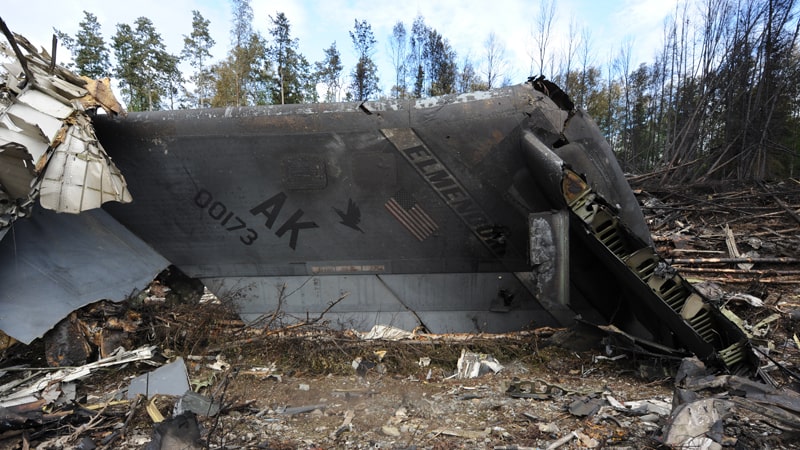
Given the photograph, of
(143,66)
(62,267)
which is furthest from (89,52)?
(62,267)

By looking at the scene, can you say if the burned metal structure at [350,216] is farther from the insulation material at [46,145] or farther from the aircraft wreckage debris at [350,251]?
the insulation material at [46,145]

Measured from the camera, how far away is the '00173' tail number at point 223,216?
18.1 ft

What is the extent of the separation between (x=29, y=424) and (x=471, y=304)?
498 centimetres

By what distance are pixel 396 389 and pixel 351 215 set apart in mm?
2457

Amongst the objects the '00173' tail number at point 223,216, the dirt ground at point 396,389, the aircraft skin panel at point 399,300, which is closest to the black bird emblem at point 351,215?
the aircraft skin panel at point 399,300

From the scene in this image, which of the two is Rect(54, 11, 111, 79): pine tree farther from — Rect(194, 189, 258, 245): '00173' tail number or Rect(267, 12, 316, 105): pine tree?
Rect(194, 189, 258, 245): '00173' tail number

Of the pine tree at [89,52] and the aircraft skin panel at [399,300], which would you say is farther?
the pine tree at [89,52]

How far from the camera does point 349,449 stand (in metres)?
3.15

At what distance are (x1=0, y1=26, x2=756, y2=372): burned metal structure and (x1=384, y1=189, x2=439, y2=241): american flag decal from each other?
0.07ft

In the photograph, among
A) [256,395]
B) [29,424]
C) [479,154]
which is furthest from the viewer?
[479,154]

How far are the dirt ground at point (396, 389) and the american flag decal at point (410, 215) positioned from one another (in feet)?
4.97

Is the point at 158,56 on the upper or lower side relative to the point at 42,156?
upper

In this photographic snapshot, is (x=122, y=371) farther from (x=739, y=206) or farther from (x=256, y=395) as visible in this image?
(x=739, y=206)

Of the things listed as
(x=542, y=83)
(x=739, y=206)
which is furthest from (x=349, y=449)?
(x=739, y=206)
